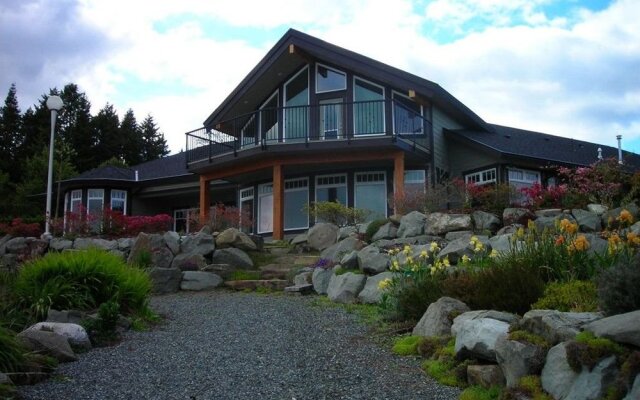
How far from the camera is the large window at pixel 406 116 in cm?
1836

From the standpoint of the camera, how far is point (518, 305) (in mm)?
5922

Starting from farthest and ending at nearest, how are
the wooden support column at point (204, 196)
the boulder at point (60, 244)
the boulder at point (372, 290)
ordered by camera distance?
the wooden support column at point (204, 196), the boulder at point (60, 244), the boulder at point (372, 290)

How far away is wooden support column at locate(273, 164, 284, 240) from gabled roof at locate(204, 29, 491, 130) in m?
4.08

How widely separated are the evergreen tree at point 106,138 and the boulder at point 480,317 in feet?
148

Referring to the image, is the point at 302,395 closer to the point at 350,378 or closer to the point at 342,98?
the point at 350,378

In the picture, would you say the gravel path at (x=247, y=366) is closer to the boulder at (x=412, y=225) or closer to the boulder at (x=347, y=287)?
the boulder at (x=347, y=287)

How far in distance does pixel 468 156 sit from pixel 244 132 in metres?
8.45

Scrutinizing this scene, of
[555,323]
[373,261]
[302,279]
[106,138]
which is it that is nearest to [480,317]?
[555,323]

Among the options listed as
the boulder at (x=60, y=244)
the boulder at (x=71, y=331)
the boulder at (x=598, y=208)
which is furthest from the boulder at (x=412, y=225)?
the boulder at (x=60, y=244)

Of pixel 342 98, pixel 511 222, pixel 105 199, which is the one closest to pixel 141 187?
pixel 105 199

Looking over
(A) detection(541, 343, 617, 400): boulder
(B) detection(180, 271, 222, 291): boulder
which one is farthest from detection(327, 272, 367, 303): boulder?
(A) detection(541, 343, 617, 400): boulder

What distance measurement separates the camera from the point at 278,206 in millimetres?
18141

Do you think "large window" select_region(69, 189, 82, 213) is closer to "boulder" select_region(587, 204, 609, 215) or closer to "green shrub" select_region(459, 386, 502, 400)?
"boulder" select_region(587, 204, 609, 215)

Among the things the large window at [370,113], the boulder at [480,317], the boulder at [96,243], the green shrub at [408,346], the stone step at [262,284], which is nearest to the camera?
the boulder at [480,317]
